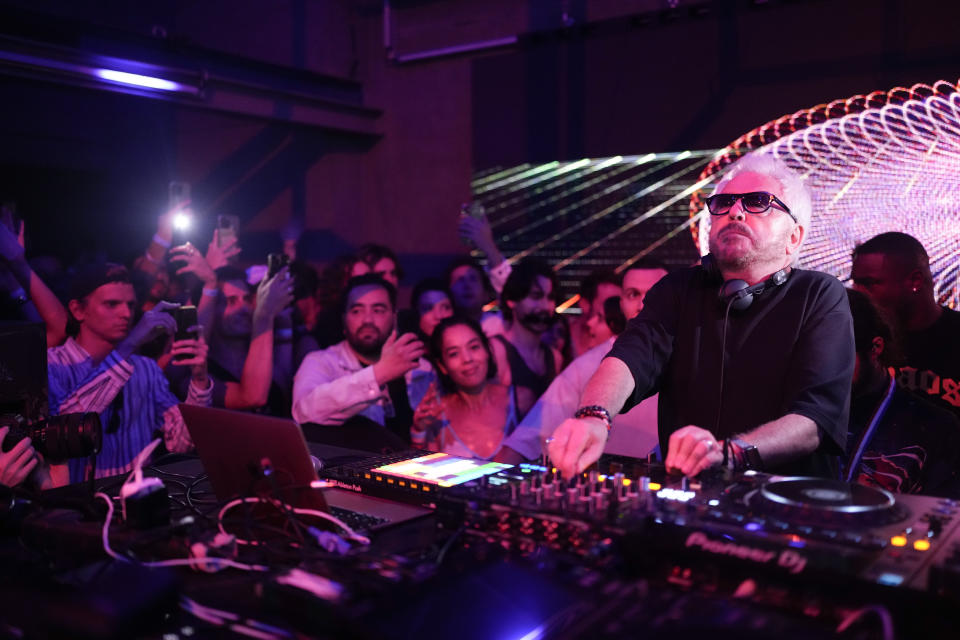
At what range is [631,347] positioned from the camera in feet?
6.49

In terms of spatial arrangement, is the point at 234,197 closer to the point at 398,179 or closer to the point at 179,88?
the point at 398,179

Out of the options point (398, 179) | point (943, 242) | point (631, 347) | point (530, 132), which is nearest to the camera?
point (631, 347)

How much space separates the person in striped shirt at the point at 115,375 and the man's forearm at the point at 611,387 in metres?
1.83

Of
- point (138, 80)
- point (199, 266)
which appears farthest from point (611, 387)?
point (138, 80)

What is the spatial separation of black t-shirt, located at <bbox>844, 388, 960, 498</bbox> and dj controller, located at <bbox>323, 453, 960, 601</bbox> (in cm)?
153

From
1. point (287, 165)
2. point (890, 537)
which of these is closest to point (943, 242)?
point (890, 537)

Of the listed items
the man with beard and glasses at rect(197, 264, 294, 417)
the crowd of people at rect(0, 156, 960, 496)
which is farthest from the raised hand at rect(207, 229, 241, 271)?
the man with beard and glasses at rect(197, 264, 294, 417)

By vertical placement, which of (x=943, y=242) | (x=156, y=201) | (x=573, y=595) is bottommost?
(x=573, y=595)

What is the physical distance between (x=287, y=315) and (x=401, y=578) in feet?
12.3

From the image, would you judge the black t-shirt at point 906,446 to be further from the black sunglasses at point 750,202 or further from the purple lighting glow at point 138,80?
the purple lighting glow at point 138,80

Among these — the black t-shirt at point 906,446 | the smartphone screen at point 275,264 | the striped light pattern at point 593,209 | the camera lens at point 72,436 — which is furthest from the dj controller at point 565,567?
the striped light pattern at point 593,209

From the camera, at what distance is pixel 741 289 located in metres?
1.85

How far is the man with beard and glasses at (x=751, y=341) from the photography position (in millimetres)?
1812

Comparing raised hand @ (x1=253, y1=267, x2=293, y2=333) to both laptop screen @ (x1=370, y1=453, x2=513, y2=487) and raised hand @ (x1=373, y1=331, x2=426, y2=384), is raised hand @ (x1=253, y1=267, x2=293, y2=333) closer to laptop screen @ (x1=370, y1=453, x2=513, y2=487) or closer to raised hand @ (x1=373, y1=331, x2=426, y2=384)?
raised hand @ (x1=373, y1=331, x2=426, y2=384)
